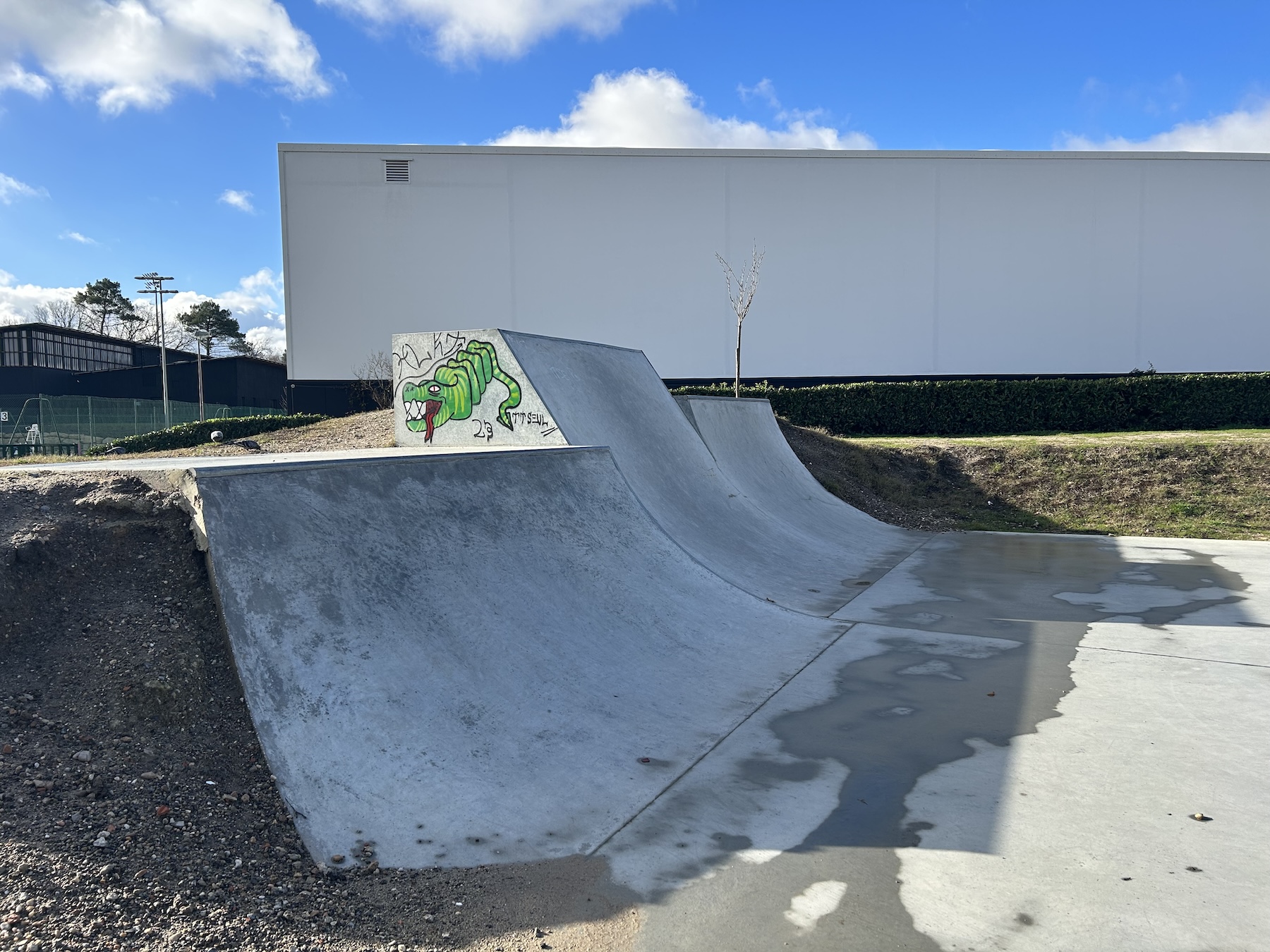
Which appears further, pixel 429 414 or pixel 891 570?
pixel 429 414

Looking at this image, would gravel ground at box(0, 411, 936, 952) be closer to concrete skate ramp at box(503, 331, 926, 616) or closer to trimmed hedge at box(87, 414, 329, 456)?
concrete skate ramp at box(503, 331, 926, 616)

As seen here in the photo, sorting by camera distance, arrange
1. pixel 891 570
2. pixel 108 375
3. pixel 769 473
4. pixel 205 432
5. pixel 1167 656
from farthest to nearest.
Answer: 1. pixel 108 375
2. pixel 205 432
3. pixel 769 473
4. pixel 891 570
5. pixel 1167 656

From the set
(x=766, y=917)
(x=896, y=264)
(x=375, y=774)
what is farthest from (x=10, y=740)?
(x=896, y=264)

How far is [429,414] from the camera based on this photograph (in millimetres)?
10047

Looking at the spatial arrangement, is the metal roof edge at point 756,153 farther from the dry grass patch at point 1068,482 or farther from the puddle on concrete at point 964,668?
the puddle on concrete at point 964,668

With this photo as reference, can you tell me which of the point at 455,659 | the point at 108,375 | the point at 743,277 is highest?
the point at 743,277

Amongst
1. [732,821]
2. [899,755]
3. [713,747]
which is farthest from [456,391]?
[732,821]

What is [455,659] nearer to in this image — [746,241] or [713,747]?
[713,747]

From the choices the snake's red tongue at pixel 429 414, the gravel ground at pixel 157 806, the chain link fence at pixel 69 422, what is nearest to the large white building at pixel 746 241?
the chain link fence at pixel 69 422

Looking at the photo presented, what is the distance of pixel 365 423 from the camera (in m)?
12.9

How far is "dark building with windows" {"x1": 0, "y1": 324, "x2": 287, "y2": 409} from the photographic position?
37281 mm

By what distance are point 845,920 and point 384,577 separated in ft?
10.1

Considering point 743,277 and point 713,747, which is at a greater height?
point 743,277

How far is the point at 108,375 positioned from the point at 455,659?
44.8m
